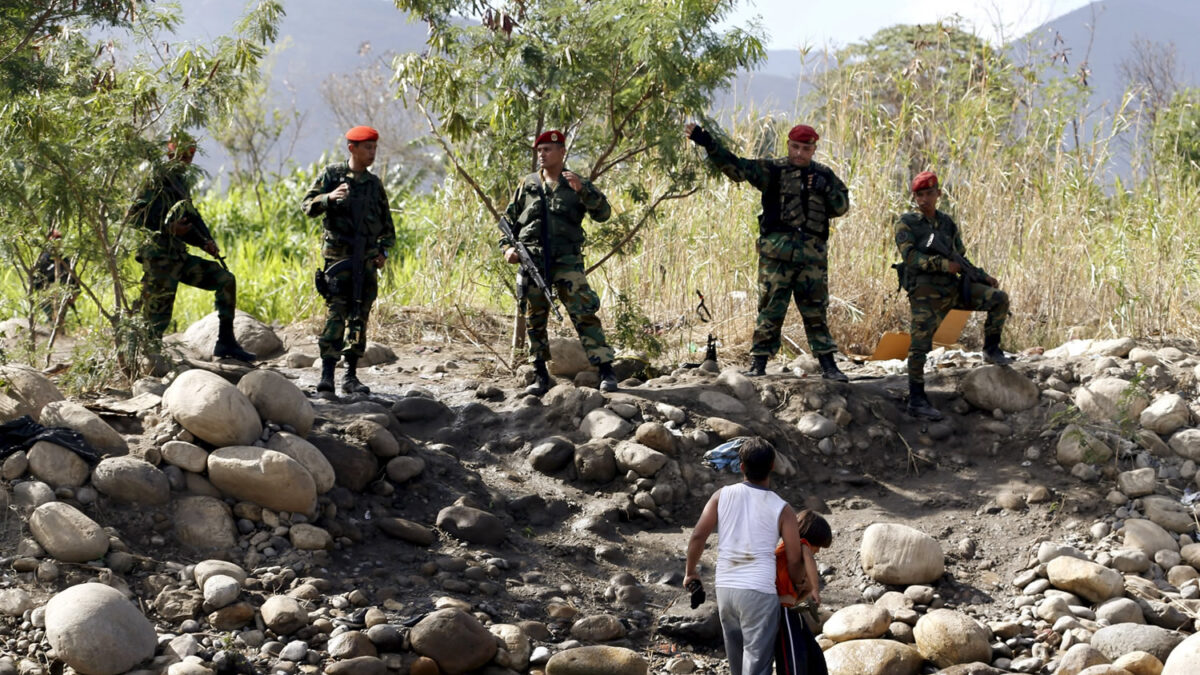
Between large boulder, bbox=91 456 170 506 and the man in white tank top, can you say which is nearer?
the man in white tank top

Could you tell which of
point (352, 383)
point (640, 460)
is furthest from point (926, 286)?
point (352, 383)

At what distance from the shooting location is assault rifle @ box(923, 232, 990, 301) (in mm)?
7344

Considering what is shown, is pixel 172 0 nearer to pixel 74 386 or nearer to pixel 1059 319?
pixel 74 386

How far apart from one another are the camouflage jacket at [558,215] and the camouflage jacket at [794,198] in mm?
788

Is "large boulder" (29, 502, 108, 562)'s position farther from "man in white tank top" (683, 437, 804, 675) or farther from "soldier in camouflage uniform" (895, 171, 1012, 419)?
"soldier in camouflage uniform" (895, 171, 1012, 419)

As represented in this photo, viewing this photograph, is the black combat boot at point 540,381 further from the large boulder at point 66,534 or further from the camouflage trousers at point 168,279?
the large boulder at point 66,534

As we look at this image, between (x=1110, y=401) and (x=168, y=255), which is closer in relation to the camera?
(x=1110, y=401)

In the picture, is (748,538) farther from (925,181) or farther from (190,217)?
(190,217)

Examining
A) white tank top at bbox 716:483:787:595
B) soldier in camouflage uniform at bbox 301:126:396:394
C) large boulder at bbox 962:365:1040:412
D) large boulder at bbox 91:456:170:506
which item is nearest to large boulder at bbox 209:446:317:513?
large boulder at bbox 91:456:170:506

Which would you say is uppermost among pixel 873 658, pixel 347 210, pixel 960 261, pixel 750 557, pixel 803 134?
pixel 803 134

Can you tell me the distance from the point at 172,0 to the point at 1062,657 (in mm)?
6133

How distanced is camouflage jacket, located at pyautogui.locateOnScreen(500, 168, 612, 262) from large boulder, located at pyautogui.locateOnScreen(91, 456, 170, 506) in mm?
2599

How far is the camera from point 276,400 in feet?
21.1

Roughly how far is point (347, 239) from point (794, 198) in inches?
107
